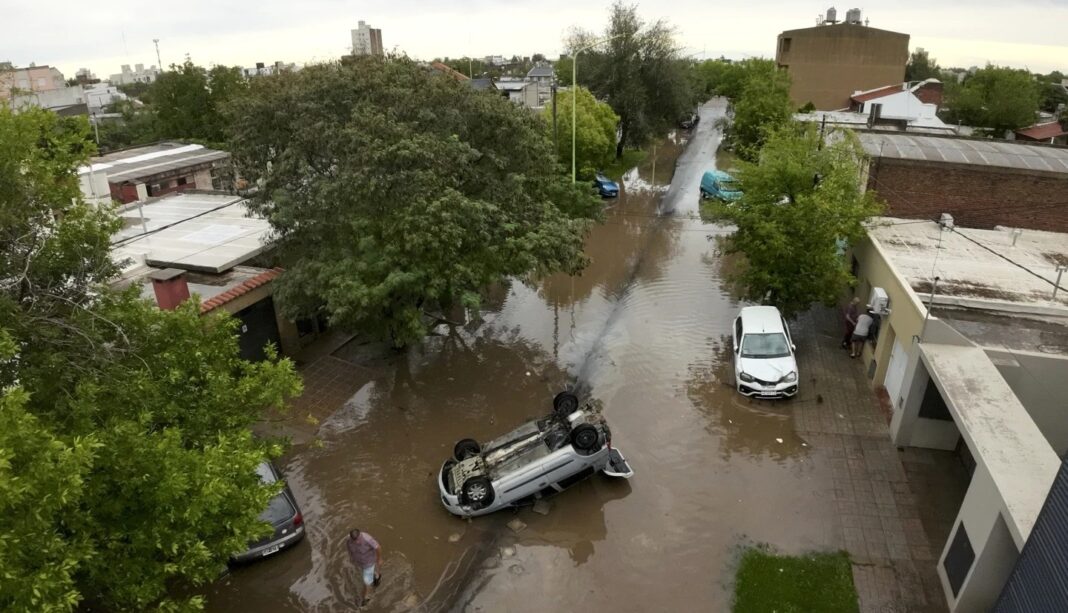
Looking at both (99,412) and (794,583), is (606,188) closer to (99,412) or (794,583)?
(794,583)

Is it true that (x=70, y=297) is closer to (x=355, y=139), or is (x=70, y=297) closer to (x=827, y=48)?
(x=355, y=139)

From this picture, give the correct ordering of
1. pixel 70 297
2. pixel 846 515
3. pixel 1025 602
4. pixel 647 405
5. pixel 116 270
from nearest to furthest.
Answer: pixel 1025 602 → pixel 70 297 → pixel 116 270 → pixel 846 515 → pixel 647 405

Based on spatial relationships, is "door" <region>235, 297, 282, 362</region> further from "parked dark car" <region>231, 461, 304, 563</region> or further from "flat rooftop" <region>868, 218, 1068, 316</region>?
"flat rooftop" <region>868, 218, 1068, 316</region>

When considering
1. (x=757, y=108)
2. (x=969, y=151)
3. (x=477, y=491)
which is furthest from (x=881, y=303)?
(x=757, y=108)

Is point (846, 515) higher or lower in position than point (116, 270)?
lower

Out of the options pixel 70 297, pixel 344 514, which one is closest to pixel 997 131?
pixel 344 514
